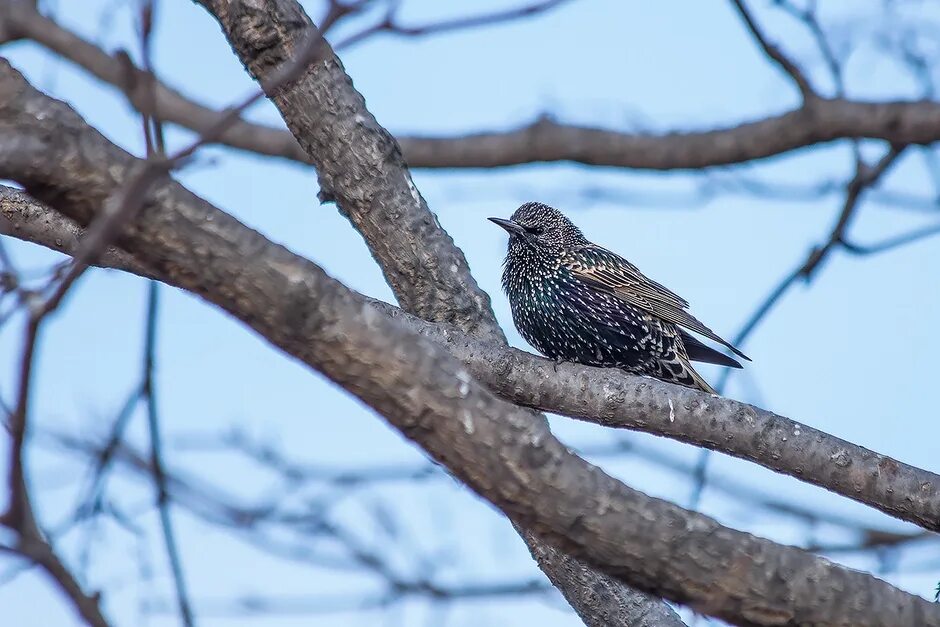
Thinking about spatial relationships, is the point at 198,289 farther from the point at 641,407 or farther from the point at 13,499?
the point at 641,407

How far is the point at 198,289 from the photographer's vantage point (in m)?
2.16

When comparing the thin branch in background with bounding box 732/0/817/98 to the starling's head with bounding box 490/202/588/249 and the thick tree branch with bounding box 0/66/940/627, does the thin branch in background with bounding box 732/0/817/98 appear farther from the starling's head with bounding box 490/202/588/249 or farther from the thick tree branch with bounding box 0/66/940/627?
the starling's head with bounding box 490/202/588/249

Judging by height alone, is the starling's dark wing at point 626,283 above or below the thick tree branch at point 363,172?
above

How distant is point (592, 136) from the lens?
5711 millimetres

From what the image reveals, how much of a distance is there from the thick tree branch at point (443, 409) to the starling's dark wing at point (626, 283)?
3964 millimetres

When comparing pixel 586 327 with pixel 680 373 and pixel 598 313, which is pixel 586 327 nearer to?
pixel 598 313

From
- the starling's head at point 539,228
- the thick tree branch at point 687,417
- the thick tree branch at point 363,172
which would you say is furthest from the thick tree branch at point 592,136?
the thick tree branch at point 687,417

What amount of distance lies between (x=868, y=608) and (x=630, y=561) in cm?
47

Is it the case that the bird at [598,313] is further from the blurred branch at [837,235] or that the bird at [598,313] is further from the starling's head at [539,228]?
the blurred branch at [837,235]

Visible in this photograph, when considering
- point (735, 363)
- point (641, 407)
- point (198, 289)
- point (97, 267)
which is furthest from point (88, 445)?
point (735, 363)

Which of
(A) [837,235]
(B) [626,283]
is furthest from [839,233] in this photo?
(B) [626,283]

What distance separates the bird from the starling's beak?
0.7 inches

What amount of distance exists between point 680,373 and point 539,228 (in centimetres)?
124

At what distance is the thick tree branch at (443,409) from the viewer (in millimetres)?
2090
